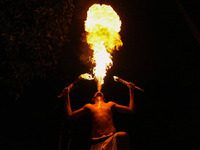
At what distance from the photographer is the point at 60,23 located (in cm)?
505

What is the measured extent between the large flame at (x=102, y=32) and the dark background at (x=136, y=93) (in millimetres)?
413

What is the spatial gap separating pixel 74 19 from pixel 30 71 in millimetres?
2596

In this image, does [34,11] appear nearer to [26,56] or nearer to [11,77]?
[26,56]

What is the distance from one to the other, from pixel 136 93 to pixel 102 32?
2158 millimetres

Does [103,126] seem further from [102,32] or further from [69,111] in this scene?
[102,32]

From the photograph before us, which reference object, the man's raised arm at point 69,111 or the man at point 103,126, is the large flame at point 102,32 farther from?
the man's raised arm at point 69,111

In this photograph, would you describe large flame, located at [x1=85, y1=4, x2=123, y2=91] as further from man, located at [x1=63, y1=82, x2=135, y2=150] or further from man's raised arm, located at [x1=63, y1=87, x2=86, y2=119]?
man's raised arm, located at [x1=63, y1=87, x2=86, y2=119]

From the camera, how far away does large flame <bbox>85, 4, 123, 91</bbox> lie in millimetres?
5652

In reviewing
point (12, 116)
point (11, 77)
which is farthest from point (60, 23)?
point (12, 116)

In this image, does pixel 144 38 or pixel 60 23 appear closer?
pixel 60 23

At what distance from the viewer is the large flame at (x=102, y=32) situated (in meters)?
5.65

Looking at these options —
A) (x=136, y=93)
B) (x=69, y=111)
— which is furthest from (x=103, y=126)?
(x=136, y=93)

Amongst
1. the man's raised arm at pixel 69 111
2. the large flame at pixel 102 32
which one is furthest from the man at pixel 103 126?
the large flame at pixel 102 32

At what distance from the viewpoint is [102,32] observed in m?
5.83
